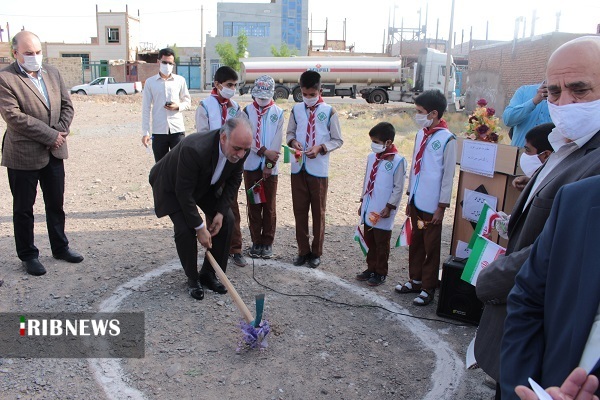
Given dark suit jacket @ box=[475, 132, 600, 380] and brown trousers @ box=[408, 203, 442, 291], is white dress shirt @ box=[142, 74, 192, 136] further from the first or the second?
dark suit jacket @ box=[475, 132, 600, 380]

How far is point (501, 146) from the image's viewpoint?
159 inches

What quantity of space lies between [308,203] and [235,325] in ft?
5.67

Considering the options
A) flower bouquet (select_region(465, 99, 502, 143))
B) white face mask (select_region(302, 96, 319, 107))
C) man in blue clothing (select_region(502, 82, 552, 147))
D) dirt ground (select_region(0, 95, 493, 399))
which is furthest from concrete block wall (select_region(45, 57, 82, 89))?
flower bouquet (select_region(465, 99, 502, 143))

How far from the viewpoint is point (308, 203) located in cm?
532

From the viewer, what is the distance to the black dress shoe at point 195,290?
4.42 meters

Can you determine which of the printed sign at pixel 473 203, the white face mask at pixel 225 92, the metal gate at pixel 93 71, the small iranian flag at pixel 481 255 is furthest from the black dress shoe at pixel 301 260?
the metal gate at pixel 93 71

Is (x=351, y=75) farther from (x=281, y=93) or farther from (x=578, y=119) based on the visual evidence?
(x=578, y=119)

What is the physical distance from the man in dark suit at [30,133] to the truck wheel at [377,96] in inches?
1133

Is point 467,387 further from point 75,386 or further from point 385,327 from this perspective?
point 75,386

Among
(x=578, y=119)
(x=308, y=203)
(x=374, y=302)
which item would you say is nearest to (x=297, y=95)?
(x=308, y=203)

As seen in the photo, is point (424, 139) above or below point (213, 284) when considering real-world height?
above

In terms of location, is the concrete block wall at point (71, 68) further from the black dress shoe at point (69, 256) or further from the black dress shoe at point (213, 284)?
the black dress shoe at point (213, 284)

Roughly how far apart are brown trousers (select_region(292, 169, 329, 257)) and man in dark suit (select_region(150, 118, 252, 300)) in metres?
0.80

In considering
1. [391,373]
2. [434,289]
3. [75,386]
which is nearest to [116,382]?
[75,386]
